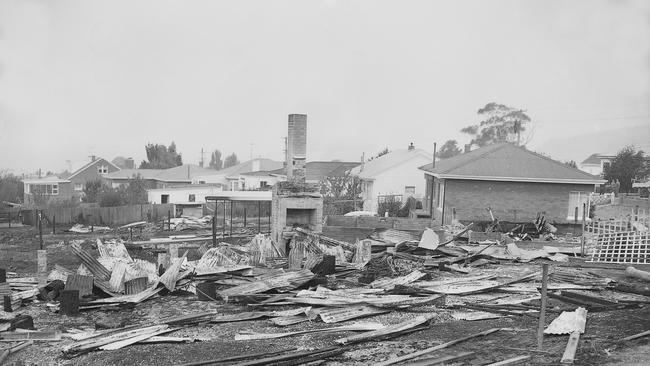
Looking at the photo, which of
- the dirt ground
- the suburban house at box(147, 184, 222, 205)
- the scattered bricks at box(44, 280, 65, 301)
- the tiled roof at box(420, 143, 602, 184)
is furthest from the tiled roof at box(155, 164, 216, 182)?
the dirt ground

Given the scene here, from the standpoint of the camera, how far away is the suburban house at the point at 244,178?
4947 centimetres

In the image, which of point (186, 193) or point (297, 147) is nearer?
point (297, 147)

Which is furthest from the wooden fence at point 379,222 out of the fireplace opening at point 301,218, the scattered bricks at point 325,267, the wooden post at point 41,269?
the wooden post at point 41,269

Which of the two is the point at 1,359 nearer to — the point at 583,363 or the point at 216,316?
the point at 216,316

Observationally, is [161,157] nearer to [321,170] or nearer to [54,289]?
[321,170]

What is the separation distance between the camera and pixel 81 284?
35.4ft

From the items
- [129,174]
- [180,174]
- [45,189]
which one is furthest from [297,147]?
[129,174]

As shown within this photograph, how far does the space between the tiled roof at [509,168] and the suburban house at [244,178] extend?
70.4 ft

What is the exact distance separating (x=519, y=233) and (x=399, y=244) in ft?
27.4

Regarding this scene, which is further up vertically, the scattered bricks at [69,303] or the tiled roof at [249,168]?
the tiled roof at [249,168]

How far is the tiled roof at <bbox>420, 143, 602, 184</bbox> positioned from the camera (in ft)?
87.3

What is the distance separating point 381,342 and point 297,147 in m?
9.71

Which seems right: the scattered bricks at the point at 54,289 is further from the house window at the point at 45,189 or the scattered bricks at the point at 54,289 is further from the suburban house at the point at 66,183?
the house window at the point at 45,189

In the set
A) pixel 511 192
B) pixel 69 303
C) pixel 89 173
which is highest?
pixel 89 173
